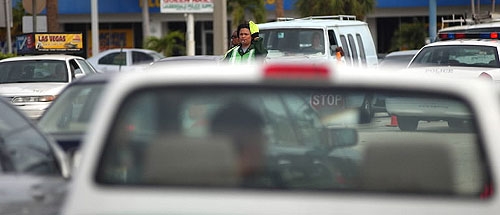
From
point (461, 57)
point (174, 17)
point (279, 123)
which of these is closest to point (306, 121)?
point (279, 123)

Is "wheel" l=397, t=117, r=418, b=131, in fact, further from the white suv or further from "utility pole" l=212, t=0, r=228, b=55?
"utility pole" l=212, t=0, r=228, b=55

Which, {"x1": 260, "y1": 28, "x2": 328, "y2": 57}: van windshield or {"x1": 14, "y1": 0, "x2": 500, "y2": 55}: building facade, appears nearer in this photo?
{"x1": 260, "y1": 28, "x2": 328, "y2": 57}: van windshield

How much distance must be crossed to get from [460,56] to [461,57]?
0.03m

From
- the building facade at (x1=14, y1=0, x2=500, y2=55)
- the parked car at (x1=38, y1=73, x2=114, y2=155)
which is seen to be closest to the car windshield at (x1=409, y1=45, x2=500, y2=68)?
the parked car at (x1=38, y1=73, x2=114, y2=155)

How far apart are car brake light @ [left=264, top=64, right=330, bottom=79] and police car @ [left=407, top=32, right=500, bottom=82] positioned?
1329 cm

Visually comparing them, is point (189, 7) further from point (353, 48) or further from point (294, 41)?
point (294, 41)

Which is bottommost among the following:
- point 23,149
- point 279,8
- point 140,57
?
point 140,57

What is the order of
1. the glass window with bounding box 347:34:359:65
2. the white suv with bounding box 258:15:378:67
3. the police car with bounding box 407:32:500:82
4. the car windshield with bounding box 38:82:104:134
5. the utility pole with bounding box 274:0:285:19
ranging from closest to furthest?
the car windshield with bounding box 38:82:104:134 → the police car with bounding box 407:32:500:82 → the white suv with bounding box 258:15:378:67 → the glass window with bounding box 347:34:359:65 → the utility pole with bounding box 274:0:285:19

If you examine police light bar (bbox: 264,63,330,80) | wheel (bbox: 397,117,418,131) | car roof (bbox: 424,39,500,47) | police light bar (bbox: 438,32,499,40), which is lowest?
wheel (bbox: 397,117,418,131)

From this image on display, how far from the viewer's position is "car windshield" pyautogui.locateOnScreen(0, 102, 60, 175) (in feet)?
22.2

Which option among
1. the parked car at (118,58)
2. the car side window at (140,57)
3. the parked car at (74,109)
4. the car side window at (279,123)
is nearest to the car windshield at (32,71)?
the parked car at (74,109)

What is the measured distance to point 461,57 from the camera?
1834 centimetres

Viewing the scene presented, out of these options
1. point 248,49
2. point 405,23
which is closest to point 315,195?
point 248,49

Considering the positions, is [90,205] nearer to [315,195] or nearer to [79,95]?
[315,195]
